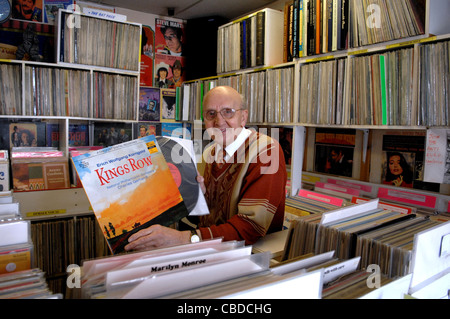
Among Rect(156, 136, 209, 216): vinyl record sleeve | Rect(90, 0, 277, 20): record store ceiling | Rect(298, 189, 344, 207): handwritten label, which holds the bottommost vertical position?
Rect(298, 189, 344, 207): handwritten label

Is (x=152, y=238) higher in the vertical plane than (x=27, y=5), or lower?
lower

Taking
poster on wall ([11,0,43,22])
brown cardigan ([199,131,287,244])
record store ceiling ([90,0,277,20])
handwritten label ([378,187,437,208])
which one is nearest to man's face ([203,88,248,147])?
brown cardigan ([199,131,287,244])

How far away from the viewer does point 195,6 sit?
3.41m

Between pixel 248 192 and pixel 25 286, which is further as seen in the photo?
pixel 248 192

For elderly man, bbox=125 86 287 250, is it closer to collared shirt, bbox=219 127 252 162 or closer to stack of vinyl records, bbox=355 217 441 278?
collared shirt, bbox=219 127 252 162

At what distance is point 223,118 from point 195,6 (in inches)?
89.1

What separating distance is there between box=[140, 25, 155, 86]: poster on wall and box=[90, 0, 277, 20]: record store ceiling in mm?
231

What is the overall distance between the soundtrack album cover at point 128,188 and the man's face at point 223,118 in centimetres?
53

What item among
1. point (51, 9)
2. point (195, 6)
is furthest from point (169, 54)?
point (51, 9)

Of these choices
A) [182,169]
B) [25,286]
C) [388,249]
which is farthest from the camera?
[182,169]

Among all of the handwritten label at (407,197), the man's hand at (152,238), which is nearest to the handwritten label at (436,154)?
the handwritten label at (407,197)

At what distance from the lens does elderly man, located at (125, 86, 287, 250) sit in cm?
127

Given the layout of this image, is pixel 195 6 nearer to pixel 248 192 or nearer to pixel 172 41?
pixel 172 41

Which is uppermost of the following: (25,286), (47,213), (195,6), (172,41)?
(195,6)
